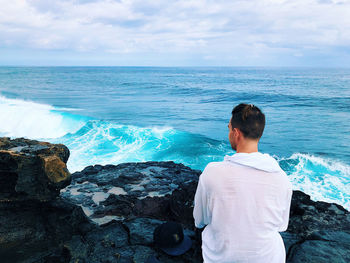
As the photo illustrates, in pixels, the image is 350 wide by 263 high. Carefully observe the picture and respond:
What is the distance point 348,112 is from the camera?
23562mm

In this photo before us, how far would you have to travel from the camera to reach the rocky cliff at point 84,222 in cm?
366

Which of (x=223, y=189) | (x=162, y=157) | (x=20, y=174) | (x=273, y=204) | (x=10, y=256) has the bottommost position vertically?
(x=162, y=157)

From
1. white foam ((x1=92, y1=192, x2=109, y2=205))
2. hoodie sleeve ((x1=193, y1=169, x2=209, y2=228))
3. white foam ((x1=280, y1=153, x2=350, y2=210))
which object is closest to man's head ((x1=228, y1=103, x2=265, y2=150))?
hoodie sleeve ((x1=193, y1=169, x2=209, y2=228))

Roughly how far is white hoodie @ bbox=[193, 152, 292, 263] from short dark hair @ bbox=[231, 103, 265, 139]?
0.47 feet

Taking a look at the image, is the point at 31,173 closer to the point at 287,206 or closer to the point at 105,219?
the point at 105,219

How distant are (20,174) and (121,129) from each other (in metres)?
14.0

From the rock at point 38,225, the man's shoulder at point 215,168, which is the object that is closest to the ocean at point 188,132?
the rock at point 38,225

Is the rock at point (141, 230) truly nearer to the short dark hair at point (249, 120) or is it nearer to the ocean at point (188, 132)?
the short dark hair at point (249, 120)

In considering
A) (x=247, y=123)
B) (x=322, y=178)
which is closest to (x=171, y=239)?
(x=247, y=123)

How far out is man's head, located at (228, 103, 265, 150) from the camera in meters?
1.85

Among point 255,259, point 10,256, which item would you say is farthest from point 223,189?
point 10,256

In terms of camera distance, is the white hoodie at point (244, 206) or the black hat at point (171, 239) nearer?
the white hoodie at point (244, 206)

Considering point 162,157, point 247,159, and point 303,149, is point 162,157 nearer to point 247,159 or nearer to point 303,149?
point 303,149

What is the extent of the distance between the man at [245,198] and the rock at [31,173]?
258cm
